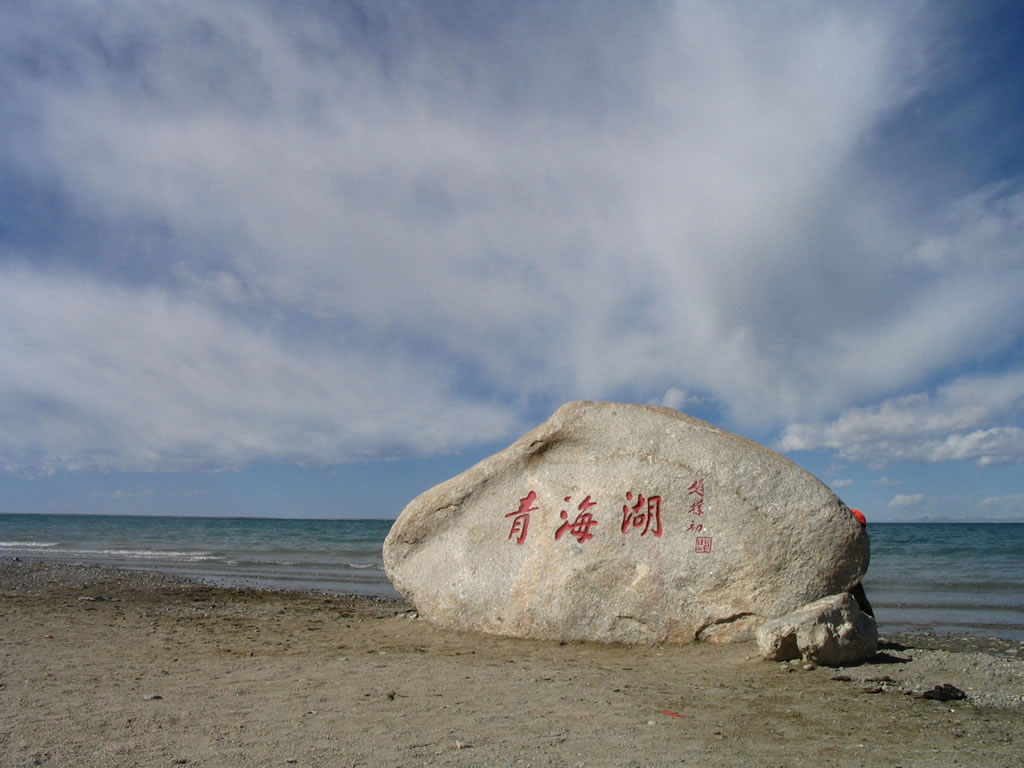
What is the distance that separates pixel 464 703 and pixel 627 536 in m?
3.36

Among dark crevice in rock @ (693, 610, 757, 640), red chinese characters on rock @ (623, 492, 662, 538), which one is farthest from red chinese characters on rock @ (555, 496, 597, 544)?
dark crevice in rock @ (693, 610, 757, 640)

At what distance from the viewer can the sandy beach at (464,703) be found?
4441 mm

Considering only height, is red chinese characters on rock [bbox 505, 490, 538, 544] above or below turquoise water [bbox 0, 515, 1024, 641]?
above

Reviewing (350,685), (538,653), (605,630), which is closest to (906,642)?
(605,630)

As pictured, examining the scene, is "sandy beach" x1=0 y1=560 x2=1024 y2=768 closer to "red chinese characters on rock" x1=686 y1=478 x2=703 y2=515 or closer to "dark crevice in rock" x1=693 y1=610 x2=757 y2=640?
"dark crevice in rock" x1=693 y1=610 x2=757 y2=640

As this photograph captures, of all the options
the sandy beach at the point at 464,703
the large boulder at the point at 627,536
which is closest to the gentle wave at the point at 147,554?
the sandy beach at the point at 464,703

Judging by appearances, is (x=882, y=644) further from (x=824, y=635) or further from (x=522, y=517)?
(x=522, y=517)

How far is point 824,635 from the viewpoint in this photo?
7.06m

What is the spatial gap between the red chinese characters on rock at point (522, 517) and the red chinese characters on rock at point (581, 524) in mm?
435

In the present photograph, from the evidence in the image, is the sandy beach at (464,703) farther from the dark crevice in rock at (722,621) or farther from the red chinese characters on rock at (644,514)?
the red chinese characters on rock at (644,514)

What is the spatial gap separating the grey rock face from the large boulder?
559 millimetres

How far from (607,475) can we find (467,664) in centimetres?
273

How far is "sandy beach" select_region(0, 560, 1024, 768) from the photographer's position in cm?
444

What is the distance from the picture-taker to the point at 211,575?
755 inches
